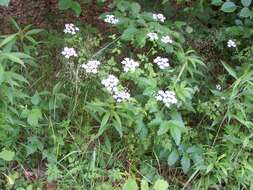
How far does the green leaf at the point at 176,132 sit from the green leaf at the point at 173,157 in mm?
180

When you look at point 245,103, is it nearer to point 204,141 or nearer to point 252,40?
point 204,141

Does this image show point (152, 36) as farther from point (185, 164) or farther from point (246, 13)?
point (185, 164)

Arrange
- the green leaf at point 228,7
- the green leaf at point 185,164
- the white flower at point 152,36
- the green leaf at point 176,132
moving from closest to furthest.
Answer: the green leaf at point 176,132 < the green leaf at point 185,164 < the white flower at point 152,36 < the green leaf at point 228,7

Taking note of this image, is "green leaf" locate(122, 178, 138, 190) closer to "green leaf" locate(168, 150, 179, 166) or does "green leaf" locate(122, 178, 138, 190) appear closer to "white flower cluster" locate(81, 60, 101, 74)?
"green leaf" locate(168, 150, 179, 166)

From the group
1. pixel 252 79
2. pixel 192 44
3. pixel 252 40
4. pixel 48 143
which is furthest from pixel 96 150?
pixel 252 40

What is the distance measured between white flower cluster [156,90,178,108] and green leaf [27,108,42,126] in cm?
68

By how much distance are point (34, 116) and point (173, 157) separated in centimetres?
83

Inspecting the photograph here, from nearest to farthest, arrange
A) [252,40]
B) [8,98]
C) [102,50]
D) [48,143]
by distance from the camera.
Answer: [8,98] < [48,143] < [102,50] < [252,40]

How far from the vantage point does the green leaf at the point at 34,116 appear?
2961 millimetres

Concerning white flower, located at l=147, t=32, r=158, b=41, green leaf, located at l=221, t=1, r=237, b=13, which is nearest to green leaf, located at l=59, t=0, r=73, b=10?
white flower, located at l=147, t=32, r=158, b=41

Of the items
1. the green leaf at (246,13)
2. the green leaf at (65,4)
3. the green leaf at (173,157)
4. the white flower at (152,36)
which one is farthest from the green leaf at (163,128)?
the green leaf at (65,4)

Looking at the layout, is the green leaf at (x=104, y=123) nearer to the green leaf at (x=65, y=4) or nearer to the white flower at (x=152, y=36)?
the white flower at (x=152, y=36)

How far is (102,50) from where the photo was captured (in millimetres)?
3533

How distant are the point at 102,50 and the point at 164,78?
0.53 m
